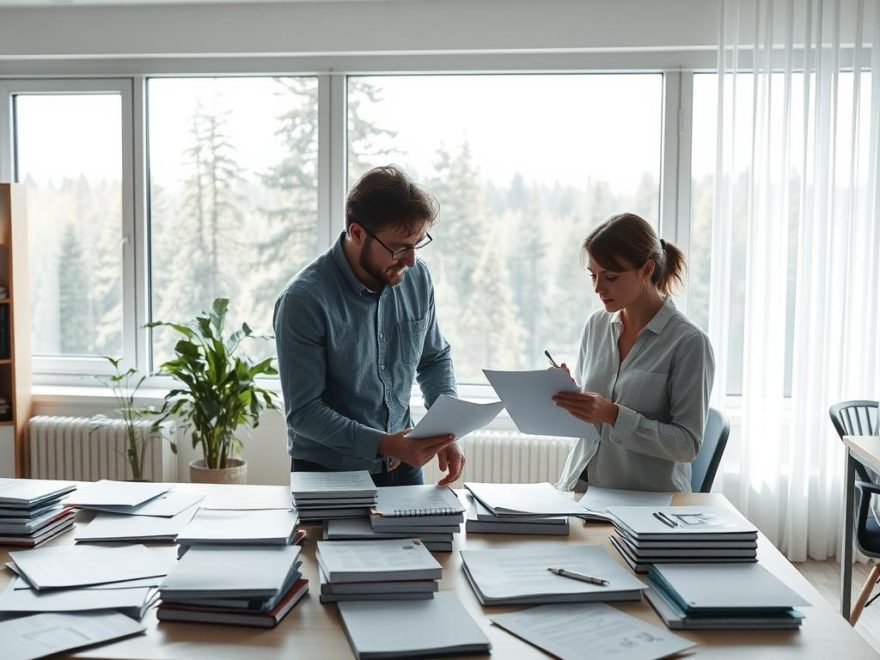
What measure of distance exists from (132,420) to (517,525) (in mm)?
2885

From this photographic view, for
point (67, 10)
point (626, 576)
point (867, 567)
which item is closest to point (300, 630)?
point (626, 576)

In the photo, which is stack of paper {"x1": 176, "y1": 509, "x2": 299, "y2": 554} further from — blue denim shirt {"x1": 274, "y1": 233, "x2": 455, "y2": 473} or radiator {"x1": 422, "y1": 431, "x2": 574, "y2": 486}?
radiator {"x1": 422, "y1": 431, "x2": 574, "y2": 486}

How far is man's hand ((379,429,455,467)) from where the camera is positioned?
195 centimetres

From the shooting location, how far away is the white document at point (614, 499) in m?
2.01

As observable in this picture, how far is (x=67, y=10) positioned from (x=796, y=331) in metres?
3.87

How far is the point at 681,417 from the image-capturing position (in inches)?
83.9

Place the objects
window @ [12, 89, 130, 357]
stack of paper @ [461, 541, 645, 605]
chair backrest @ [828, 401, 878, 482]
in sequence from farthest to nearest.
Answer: window @ [12, 89, 130, 357] < chair backrest @ [828, 401, 878, 482] < stack of paper @ [461, 541, 645, 605]

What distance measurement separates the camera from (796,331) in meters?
3.92

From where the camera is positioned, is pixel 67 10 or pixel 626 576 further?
pixel 67 10

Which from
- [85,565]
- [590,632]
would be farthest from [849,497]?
[85,565]

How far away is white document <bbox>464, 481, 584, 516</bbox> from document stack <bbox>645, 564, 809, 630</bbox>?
0.34 meters

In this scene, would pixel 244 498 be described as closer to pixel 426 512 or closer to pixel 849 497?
pixel 426 512

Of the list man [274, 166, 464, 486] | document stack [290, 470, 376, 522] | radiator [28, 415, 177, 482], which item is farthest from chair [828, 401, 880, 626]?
radiator [28, 415, 177, 482]

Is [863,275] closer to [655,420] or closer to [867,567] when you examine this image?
[867,567]
